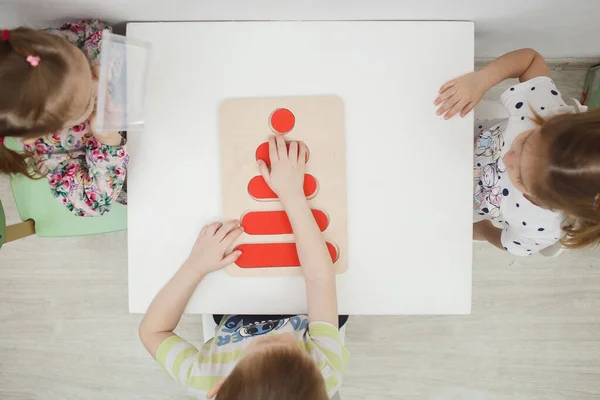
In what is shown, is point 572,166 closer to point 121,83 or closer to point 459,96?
point 459,96

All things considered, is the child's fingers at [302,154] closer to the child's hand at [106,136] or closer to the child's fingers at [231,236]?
the child's fingers at [231,236]

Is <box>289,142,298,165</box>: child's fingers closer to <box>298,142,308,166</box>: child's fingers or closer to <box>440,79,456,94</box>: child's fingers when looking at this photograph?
<box>298,142,308,166</box>: child's fingers

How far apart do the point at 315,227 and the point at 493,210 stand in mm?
371

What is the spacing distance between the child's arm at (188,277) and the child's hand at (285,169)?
0.09 m

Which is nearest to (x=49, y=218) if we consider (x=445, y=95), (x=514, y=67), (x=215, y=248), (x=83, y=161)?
(x=83, y=161)

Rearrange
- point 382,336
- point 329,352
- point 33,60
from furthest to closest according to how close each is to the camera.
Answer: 1. point 382,336
2. point 329,352
3. point 33,60

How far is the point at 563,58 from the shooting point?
3.63 ft

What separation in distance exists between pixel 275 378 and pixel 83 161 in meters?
0.51

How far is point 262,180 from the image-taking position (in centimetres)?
74

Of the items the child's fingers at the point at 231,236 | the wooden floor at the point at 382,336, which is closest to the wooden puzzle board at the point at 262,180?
the child's fingers at the point at 231,236

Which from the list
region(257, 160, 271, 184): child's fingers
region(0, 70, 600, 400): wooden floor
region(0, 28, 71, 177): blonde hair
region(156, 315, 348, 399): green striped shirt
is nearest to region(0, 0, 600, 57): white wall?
region(0, 28, 71, 177): blonde hair

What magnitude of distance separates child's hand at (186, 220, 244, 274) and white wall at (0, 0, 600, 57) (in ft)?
1.08

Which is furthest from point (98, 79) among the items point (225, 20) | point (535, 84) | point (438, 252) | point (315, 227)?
point (535, 84)

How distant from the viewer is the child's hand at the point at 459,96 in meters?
0.72
